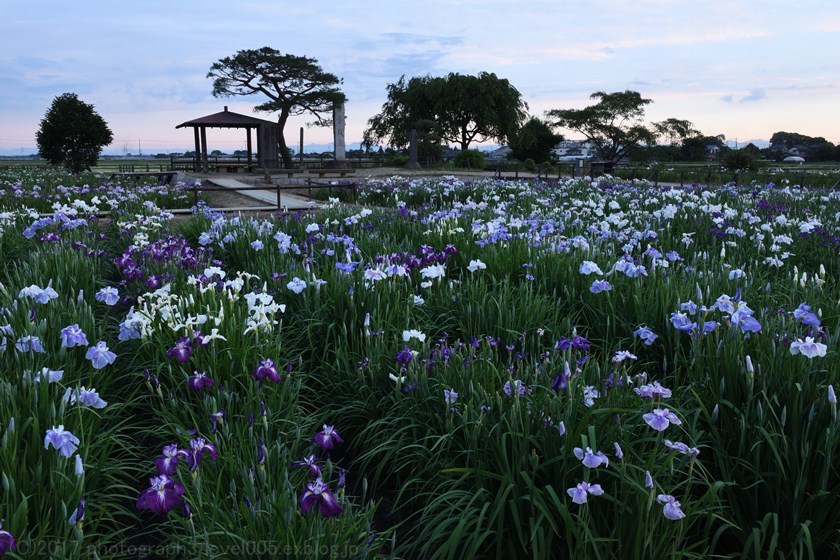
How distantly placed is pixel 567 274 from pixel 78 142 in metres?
32.2

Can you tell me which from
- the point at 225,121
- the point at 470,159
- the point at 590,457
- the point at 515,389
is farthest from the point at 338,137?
the point at 590,457

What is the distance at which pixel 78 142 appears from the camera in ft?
101


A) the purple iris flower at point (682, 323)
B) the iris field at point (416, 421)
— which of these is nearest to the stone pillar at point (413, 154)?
the iris field at point (416, 421)

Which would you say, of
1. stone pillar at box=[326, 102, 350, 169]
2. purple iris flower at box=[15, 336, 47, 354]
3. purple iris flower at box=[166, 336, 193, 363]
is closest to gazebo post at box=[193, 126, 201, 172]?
stone pillar at box=[326, 102, 350, 169]

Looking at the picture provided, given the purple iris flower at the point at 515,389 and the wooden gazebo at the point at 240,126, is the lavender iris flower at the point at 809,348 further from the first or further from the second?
the wooden gazebo at the point at 240,126

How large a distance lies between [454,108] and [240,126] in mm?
21972

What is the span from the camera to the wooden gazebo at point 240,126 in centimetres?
3431

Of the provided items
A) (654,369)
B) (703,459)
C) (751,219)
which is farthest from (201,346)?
(751,219)

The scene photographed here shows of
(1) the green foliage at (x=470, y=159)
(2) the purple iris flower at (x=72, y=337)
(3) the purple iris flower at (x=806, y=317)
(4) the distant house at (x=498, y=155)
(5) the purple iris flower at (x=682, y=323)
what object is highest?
(4) the distant house at (x=498, y=155)

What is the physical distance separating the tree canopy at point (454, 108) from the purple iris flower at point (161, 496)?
161 ft

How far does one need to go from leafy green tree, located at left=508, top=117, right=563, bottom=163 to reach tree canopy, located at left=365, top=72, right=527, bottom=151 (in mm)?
1558

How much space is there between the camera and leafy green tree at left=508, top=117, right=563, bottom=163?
164 feet

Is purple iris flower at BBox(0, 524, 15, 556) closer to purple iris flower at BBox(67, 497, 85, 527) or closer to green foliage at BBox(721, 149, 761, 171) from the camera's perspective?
purple iris flower at BBox(67, 497, 85, 527)

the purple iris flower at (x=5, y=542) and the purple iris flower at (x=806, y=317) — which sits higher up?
the purple iris flower at (x=806, y=317)
